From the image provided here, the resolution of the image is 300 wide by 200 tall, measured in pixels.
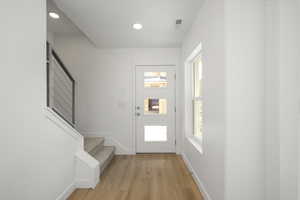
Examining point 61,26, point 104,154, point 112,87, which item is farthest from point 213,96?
point 61,26

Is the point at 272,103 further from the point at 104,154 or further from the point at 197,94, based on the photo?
the point at 104,154

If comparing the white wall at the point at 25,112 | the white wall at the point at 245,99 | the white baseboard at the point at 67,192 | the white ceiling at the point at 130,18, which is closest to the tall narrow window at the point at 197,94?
the white ceiling at the point at 130,18

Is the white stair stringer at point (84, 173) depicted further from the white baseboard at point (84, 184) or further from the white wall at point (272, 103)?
the white wall at point (272, 103)

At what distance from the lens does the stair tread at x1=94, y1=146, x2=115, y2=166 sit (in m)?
2.72

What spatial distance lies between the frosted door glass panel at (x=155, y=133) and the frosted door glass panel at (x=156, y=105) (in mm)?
358

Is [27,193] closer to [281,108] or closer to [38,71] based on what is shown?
[38,71]

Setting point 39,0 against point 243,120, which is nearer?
point 243,120

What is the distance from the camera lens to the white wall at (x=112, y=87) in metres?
3.51

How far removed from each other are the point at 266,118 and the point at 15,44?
2.20 m

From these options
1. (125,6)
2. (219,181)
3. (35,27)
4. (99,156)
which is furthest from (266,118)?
(99,156)

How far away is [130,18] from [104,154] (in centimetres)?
249

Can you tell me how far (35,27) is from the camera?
57.8 inches

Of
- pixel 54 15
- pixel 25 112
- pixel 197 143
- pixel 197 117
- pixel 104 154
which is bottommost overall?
pixel 104 154

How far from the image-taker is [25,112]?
132 centimetres
